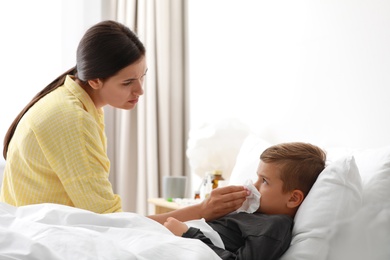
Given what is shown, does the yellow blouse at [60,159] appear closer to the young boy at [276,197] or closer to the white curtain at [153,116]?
the young boy at [276,197]

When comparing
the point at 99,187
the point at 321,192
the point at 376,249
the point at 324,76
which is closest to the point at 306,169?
the point at 321,192

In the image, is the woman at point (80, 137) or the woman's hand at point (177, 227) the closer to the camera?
the woman's hand at point (177, 227)

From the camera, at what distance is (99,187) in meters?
1.88

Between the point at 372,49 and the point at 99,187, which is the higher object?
the point at 372,49

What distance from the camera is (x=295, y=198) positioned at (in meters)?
1.76

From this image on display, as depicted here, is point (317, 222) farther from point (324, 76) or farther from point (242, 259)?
point (324, 76)

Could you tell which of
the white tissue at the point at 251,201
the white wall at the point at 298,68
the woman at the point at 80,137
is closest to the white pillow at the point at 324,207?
the white tissue at the point at 251,201

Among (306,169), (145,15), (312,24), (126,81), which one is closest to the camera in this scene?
(306,169)

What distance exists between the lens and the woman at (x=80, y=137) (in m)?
1.87

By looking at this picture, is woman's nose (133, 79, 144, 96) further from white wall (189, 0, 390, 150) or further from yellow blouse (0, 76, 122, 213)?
white wall (189, 0, 390, 150)

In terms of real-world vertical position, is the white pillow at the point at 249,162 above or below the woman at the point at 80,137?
below

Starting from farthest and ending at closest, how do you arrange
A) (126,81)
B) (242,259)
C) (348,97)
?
(348,97) → (126,81) → (242,259)

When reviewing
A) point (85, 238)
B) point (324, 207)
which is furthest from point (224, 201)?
point (85, 238)

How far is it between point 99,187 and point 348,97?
1077mm
